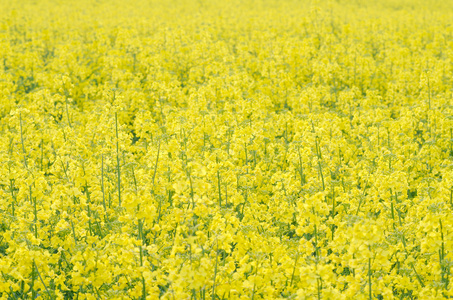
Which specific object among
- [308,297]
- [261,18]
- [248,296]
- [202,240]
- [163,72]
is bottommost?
[248,296]

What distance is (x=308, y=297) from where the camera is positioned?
408 centimetres

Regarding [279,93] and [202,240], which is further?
[279,93]

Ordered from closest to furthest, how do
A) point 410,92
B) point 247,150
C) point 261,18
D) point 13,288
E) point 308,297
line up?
1. point 308,297
2. point 13,288
3. point 247,150
4. point 410,92
5. point 261,18

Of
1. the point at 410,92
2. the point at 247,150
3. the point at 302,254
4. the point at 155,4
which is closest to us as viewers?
the point at 302,254

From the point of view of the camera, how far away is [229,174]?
6645mm

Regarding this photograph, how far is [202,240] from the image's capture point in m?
4.29

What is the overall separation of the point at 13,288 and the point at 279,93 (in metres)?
8.79

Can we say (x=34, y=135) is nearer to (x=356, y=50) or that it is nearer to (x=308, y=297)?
(x=308, y=297)

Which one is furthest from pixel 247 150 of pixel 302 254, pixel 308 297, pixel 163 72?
pixel 163 72

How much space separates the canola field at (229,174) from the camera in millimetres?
4570

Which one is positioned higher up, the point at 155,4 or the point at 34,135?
the point at 155,4

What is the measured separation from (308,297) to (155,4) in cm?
2949

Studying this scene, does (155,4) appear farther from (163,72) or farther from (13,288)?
(13,288)

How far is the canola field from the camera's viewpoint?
180 inches
